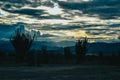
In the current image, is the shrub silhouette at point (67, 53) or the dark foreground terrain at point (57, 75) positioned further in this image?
the shrub silhouette at point (67, 53)

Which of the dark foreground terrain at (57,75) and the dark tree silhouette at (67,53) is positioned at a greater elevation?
the dark foreground terrain at (57,75)

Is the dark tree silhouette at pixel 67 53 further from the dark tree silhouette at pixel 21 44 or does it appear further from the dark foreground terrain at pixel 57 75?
the dark foreground terrain at pixel 57 75

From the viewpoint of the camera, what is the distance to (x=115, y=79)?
27.8 meters

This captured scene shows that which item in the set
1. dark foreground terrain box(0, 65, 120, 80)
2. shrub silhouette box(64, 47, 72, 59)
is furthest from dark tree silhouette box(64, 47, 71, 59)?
dark foreground terrain box(0, 65, 120, 80)

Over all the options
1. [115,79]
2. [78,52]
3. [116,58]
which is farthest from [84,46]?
[115,79]

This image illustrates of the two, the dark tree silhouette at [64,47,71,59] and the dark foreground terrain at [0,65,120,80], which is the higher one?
A: the dark foreground terrain at [0,65,120,80]

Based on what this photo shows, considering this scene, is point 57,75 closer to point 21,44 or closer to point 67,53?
point 21,44

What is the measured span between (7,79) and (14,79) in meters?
0.49

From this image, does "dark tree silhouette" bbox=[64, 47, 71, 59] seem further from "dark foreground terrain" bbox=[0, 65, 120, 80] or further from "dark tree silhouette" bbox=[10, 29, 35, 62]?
"dark foreground terrain" bbox=[0, 65, 120, 80]

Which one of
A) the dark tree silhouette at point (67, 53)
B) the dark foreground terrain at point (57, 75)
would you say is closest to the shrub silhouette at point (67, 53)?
the dark tree silhouette at point (67, 53)

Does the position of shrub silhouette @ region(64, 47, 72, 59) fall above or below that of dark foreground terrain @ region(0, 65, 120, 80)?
below

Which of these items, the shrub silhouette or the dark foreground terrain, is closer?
the dark foreground terrain

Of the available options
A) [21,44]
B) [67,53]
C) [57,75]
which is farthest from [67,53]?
[57,75]

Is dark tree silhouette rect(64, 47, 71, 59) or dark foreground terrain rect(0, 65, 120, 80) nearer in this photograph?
dark foreground terrain rect(0, 65, 120, 80)
